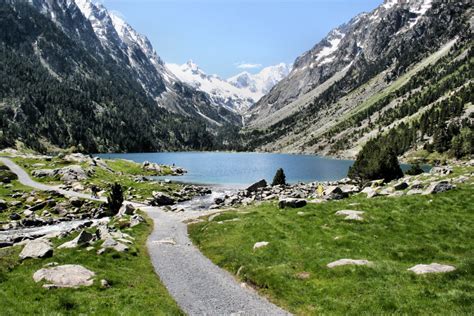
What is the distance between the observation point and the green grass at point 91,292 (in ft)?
61.9

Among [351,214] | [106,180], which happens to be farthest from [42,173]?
[351,214]

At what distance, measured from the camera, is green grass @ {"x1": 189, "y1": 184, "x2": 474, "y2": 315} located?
20578mm

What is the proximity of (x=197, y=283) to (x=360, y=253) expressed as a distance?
12092 mm

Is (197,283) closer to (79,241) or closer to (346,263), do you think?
(346,263)

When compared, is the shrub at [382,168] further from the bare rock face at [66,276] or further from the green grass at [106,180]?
the bare rock face at [66,276]

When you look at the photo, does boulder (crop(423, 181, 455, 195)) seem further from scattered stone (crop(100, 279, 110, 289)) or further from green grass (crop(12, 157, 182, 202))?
green grass (crop(12, 157, 182, 202))

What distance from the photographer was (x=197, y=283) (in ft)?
88.8

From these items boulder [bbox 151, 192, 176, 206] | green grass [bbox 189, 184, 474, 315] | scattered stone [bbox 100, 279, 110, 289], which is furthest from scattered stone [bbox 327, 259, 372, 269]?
boulder [bbox 151, 192, 176, 206]

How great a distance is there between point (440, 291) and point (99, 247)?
25198mm

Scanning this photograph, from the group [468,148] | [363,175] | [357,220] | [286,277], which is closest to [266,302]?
[286,277]

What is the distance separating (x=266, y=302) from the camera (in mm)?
23469

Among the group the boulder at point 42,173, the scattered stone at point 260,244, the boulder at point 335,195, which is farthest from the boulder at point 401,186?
the boulder at point 42,173

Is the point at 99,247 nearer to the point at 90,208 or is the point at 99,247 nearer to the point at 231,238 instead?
the point at 231,238

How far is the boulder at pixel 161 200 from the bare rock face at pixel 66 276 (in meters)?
55.2
